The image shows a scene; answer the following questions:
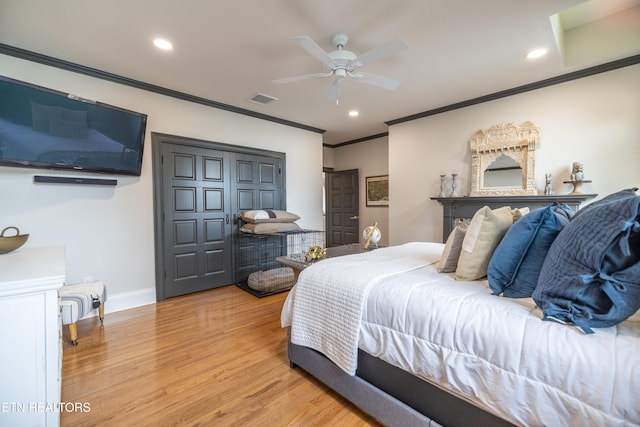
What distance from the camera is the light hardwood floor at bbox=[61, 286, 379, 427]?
5.17 ft

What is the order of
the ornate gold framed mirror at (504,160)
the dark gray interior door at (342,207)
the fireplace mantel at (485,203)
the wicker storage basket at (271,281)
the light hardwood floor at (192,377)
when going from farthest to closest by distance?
the dark gray interior door at (342,207), the wicker storage basket at (271,281), the ornate gold framed mirror at (504,160), the fireplace mantel at (485,203), the light hardwood floor at (192,377)

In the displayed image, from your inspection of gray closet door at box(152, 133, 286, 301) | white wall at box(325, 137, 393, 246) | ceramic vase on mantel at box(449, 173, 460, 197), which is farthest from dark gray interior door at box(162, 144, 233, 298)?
ceramic vase on mantel at box(449, 173, 460, 197)

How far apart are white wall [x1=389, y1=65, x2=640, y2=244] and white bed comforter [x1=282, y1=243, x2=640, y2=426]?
2.89 m

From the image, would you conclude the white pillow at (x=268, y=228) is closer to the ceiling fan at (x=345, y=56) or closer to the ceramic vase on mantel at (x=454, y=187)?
the ceiling fan at (x=345, y=56)

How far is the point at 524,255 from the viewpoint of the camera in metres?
1.26

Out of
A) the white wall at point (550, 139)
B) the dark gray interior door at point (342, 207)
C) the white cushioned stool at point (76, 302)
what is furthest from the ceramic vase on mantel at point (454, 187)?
the white cushioned stool at point (76, 302)

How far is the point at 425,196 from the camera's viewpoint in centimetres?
443

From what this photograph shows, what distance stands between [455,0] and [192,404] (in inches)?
→ 129

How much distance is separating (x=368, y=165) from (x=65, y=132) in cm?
482

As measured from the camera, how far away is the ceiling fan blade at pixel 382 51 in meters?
1.97

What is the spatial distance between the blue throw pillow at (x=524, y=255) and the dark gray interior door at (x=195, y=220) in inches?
141

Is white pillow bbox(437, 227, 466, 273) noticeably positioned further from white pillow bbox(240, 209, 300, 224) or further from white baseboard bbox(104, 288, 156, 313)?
white baseboard bbox(104, 288, 156, 313)

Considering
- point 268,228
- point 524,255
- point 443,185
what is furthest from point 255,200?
point 524,255

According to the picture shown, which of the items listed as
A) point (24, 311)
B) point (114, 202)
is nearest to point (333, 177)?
point (114, 202)
